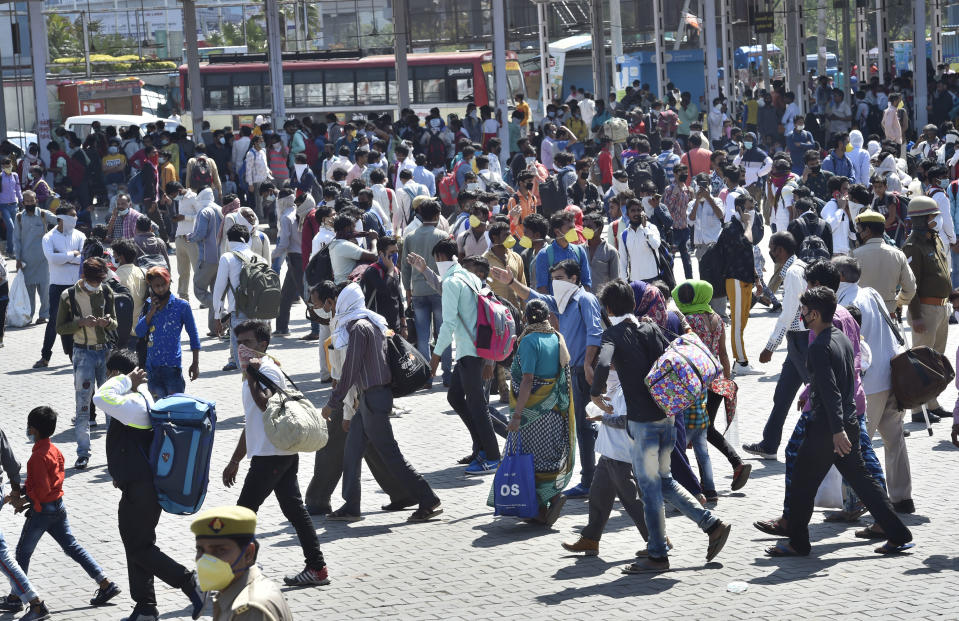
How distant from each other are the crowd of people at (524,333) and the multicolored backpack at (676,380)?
123mm

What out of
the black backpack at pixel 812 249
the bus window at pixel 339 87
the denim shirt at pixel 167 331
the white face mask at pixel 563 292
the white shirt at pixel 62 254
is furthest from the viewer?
the bus window at pixel 339 87

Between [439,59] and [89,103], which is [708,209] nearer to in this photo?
[439,59]

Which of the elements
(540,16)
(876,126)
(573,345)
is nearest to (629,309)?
(573,345)

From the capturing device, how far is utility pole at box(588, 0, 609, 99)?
3662 cm

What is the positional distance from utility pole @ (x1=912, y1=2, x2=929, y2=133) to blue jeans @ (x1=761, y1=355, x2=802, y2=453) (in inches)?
942

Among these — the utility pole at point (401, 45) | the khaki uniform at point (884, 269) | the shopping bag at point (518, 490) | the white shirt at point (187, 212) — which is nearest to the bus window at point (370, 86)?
the utility pole at point (401, 45)

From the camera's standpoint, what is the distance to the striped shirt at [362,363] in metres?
8.70

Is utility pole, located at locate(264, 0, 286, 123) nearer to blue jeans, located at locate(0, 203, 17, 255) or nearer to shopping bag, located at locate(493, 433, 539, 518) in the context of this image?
blue jeans, located at locate(0, 203, 17, 255)

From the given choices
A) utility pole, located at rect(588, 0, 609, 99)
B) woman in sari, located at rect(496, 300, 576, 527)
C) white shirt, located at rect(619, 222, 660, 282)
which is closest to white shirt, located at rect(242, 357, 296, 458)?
woman in sari, located at rect(496, 300, 576, 527)

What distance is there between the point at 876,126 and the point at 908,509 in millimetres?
24715

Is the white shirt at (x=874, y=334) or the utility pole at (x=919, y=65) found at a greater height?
the utility pole at (x=919, y=65)

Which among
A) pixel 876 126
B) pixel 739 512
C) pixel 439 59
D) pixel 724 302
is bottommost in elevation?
pixel 739 512

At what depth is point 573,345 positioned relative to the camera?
374 inches

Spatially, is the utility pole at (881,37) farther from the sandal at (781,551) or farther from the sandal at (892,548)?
the sandal at (781,551)
